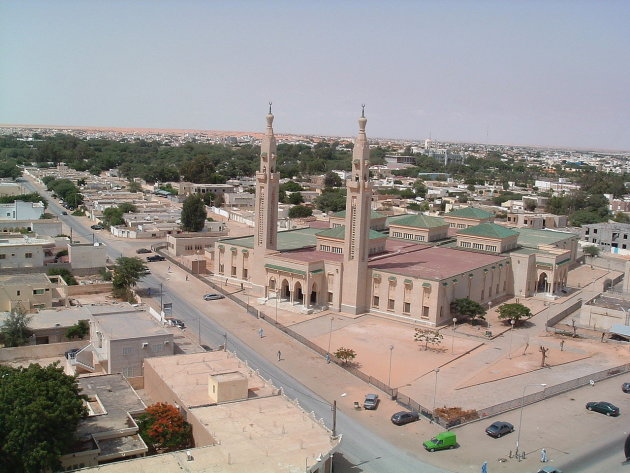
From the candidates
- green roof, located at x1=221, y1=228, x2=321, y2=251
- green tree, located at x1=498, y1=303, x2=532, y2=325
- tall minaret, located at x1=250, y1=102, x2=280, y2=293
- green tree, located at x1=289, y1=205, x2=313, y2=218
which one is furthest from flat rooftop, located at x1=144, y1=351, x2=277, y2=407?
green tree, located at x1=289, y1=205, x2=313, y2=218

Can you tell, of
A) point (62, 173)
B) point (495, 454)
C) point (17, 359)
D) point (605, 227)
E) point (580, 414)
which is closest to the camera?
point (495, 454)

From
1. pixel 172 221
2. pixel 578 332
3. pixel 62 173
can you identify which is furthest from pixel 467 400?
pixel 62 173

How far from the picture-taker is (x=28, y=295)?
143 ft

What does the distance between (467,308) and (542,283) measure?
14.5 m

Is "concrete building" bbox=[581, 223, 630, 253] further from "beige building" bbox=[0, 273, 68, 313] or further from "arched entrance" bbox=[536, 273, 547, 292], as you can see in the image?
"beige building" bbox=[0, 273, 68, 313]

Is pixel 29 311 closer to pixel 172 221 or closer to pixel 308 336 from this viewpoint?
pixel 308 336

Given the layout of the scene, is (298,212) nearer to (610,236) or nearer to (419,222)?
(419,222)

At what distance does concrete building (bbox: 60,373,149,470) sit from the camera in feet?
76.4

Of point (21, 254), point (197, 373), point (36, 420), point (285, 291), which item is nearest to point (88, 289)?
point (21, 254)

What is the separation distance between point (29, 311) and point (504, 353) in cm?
3001

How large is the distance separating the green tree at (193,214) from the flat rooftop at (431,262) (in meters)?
29.1

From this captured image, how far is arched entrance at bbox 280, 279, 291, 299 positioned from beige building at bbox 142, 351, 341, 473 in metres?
18.3

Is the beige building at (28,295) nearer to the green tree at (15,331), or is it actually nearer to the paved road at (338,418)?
the green tree at (15,331)

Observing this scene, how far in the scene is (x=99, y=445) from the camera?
24250 mm
